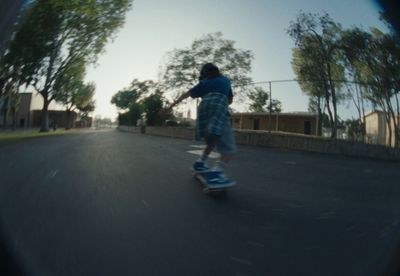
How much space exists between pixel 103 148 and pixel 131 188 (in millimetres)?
273

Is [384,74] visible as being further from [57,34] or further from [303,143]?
[57,34]

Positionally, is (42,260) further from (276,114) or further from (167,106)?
(276,114)

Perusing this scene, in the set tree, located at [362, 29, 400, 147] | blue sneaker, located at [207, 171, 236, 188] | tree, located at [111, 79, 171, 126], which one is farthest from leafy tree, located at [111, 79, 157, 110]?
tree, located at [362, 29, 400, 147]

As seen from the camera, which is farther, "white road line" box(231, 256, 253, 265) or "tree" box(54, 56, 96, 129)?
"tree" box(54, 56, 96, 129)

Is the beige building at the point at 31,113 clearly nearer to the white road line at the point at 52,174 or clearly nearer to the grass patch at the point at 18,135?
the grass patch at the point at 18,135

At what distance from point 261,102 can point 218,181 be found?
419 mm

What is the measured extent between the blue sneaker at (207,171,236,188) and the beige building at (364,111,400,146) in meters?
0.55

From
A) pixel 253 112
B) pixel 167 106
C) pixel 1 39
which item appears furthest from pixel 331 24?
pixel 1 39

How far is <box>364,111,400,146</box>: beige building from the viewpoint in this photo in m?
0.94

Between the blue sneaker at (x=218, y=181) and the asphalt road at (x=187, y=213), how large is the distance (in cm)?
3

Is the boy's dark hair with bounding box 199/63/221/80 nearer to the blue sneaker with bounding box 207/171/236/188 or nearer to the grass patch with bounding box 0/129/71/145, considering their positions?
the blue sneaker with bounding box 207/171/236/188

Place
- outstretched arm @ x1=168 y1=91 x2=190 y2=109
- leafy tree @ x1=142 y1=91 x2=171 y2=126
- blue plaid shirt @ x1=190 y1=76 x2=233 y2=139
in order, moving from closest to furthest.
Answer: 1. blue plaid shirt @ x1=190 y1=76 x2=233 y2=139
2. outstretched arm @ x1=168 y1=91 x2=190 y2=109
3. leafy tree @ x1=142 y1=91 x2=171 y2=126

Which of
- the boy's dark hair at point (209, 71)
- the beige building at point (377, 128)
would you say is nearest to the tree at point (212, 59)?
the boy's dark hair at point (209, 71)

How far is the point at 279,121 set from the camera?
104 centimetres
